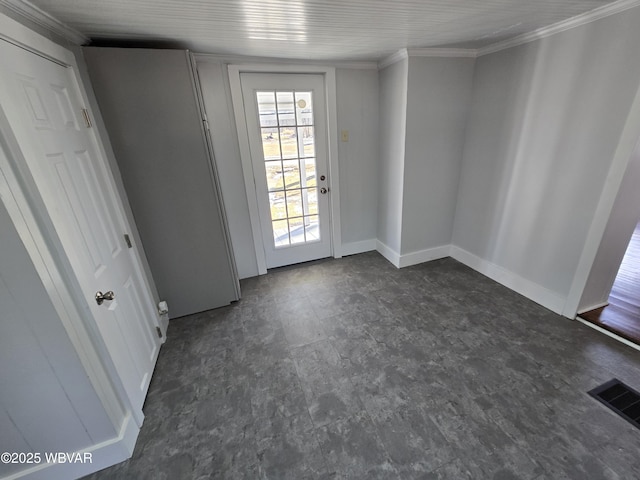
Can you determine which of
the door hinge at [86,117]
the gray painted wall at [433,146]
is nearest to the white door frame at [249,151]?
the gray painted wall at [433,146]

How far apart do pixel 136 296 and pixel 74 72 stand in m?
1.38

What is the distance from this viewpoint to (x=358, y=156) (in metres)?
3.11

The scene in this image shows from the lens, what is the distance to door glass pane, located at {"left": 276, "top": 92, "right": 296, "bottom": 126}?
8.76 ft

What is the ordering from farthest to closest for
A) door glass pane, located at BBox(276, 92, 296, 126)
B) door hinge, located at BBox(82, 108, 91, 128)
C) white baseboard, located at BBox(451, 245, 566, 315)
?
door glass pane, located at BBox(276, 92, 296, 126) < white baseboard, located at BBox(451, 245, 566, 315) < door hinge, located at BBox(82, 108, 91, 128)

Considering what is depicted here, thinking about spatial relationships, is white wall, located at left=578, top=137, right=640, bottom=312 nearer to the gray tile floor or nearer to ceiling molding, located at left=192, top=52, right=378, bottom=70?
the gray tile floor

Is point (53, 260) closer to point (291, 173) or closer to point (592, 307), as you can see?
point (291, 173)

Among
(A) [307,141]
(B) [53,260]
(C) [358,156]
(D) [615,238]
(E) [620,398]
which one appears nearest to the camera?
(B) [53,260]

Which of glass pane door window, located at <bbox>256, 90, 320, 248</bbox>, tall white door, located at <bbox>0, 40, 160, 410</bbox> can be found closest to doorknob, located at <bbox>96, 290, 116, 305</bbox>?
tall white door, located at <bbox>0, 40, 160, 410</bbox>

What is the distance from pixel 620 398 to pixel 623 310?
1.02 meters

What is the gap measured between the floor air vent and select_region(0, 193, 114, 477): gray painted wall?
2.67 metres

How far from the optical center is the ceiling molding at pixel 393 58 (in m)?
2.42

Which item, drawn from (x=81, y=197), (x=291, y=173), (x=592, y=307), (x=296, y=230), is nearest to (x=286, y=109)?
(x=291, y=173)

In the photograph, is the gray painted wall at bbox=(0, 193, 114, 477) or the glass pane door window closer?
the gray painted wall at bbox=(0, 193, 114, 477)

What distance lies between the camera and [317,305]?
255 cm
